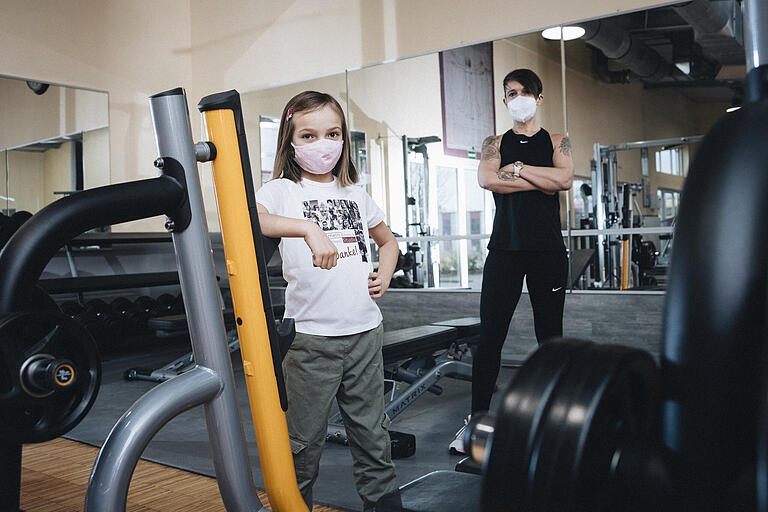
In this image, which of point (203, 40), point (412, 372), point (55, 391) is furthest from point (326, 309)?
point (203, 40)

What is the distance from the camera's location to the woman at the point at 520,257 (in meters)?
2.01

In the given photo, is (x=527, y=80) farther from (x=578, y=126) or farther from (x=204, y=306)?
(x=578, y=126)

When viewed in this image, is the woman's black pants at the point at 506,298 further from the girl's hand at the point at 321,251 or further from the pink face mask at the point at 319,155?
the girl's hand at the point at 321,251

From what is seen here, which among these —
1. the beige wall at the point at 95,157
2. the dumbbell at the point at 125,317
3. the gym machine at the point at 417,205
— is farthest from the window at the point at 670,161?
the beige wall at the point at 95,157

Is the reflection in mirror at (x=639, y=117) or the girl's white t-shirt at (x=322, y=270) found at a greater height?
the reflection in mirror at (x=639, y=117)

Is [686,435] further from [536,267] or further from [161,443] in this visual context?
[161,443]

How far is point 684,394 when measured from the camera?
1.60 ft

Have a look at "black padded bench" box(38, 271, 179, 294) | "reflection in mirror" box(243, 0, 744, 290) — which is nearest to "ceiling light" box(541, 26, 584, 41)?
"reflection in mirror" box(243, 0, 744, 290)

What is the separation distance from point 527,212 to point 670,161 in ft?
6.97

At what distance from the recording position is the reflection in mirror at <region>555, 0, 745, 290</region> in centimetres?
363

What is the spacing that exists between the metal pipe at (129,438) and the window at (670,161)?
3.17m

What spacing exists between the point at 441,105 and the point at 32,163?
2.94m

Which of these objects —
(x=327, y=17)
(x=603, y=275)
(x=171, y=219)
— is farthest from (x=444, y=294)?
(x=171, y=219)

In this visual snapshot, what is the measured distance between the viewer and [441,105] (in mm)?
4363
